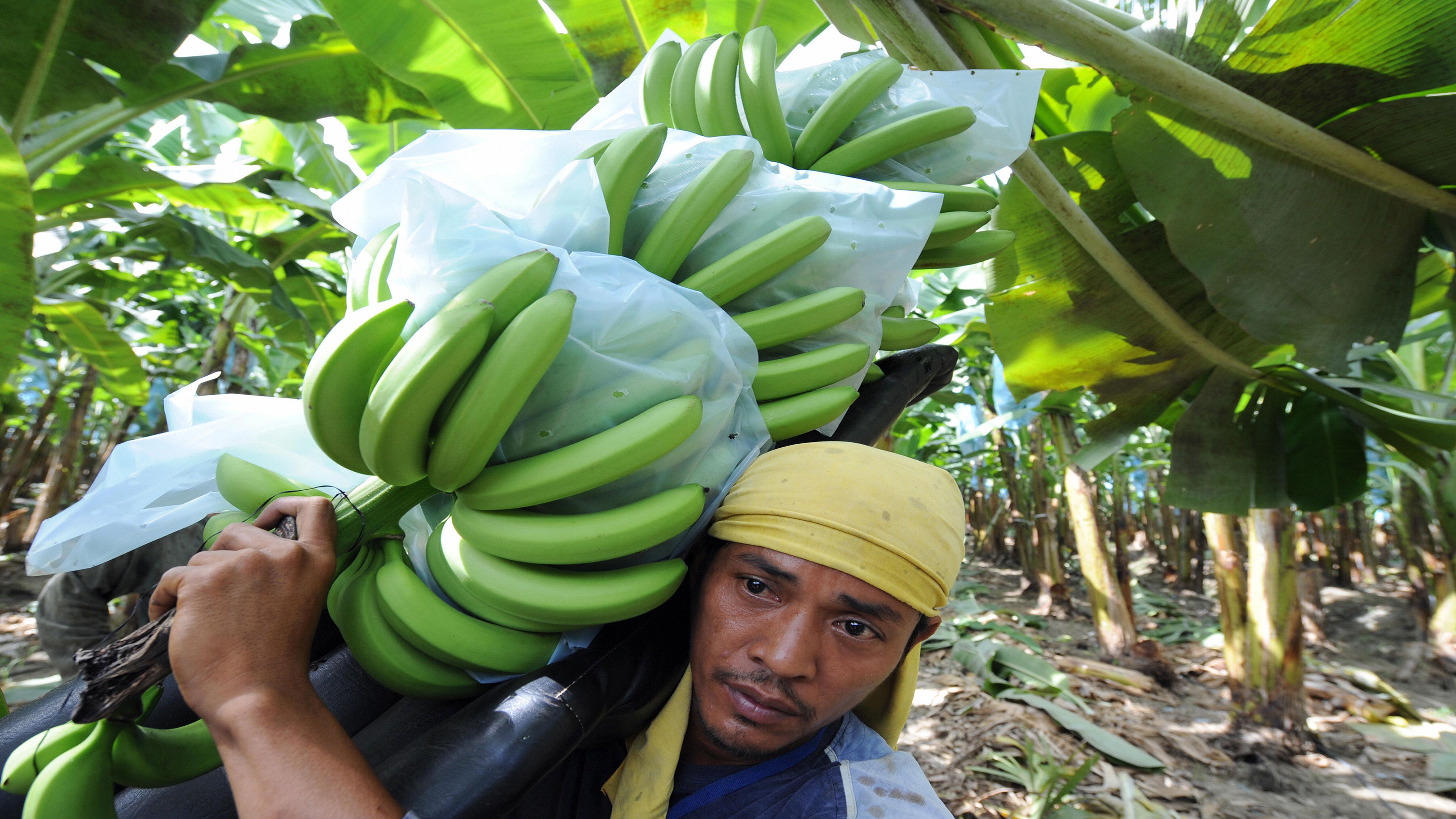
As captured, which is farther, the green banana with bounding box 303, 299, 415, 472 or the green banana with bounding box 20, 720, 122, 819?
the green banana with bounding box 303, 299, 415, 472

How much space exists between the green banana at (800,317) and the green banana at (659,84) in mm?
469

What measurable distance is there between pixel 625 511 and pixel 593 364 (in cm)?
19

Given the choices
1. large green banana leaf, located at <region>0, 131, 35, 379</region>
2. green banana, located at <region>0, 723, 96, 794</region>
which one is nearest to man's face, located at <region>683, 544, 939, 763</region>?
green banana, located at <region>0, 723, 96, 794</region>

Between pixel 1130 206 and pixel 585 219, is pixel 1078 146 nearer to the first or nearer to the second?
pixel 1130 206

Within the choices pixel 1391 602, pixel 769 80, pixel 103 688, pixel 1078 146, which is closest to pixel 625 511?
pixel 103 688

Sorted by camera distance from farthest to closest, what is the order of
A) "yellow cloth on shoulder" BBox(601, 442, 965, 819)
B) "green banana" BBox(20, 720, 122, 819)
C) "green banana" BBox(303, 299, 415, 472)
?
"yellow cloth on shoulder" BBox(601, 442, 965, 819)
"green banana" BBox(303, 299, 415, 472)
"green banana" BBox(20, 720, 122, 819)

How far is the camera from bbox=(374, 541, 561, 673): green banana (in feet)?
2.90

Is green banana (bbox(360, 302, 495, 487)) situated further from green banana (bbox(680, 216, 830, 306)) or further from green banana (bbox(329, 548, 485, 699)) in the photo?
green banana (bbox(680, 216, 830, 306))

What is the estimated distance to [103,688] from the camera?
0.69m

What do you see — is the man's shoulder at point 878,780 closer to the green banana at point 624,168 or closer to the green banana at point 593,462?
the green banana at point 593,462

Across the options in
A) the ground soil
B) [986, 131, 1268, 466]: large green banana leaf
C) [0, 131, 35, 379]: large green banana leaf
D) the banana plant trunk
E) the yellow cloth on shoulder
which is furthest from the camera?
the banana plant trunk

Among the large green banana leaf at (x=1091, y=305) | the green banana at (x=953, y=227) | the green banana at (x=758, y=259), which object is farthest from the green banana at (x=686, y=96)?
the large green banana leaf at (x=1091, y=305)

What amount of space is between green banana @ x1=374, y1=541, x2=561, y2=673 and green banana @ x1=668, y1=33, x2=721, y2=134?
2.84 feet

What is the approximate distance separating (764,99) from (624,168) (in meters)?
0.38
